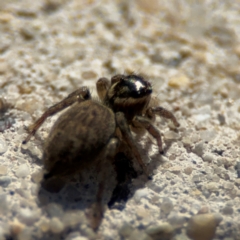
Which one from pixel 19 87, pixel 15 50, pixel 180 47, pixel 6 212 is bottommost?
pixel 6 212

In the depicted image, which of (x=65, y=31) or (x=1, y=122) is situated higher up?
(x=65, y=31)

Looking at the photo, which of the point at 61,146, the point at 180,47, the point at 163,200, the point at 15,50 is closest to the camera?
the point at 61,146

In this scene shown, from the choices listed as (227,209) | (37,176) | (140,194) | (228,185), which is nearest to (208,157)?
(228,185)

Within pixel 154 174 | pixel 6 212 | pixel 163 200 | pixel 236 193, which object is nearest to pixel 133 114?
pixel 154 174

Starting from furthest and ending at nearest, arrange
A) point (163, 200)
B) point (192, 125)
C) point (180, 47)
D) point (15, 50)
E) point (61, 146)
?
point (180, 47) → point (15, 50) → point (192, 125) → point (163, 200) → point (61, 146)

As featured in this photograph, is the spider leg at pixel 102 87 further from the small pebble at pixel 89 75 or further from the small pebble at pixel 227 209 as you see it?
the small pebble at pixel 227 209

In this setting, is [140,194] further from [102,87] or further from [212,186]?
[102,87]

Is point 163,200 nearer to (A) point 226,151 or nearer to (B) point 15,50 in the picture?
(A) point 226,151

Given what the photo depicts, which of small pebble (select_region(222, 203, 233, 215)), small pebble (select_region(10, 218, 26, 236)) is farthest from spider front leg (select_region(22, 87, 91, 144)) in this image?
small pebble (select_region(222, 203, 233, 215))

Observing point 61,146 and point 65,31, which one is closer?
point 61,146
